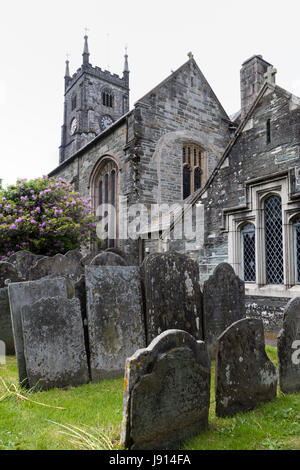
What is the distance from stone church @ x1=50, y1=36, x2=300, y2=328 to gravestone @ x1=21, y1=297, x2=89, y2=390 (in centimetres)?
469

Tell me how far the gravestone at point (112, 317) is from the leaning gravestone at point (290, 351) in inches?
77.7

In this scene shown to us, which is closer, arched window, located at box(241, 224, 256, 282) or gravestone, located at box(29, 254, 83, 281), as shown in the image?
gravestone, located at box(29, 254, 83, 281)

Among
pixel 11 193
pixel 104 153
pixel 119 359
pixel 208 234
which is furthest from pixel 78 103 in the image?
pixel 119 359

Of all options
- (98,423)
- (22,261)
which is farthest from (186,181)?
(98,423)

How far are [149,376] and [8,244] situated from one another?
10643 millimetres

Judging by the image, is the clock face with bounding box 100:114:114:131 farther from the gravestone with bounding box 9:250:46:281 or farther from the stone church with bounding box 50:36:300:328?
the gravestone with bounding box 9:250:46:281

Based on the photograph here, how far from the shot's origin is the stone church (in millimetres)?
7371

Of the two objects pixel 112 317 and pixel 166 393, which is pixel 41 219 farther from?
pixel 166 393

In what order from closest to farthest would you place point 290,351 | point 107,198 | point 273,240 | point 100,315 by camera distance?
point 290,351, point 100,315, point 273,240, point 107,198

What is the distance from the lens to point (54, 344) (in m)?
4.21

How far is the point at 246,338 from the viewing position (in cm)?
347

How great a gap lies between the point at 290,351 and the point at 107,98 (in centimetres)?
4088

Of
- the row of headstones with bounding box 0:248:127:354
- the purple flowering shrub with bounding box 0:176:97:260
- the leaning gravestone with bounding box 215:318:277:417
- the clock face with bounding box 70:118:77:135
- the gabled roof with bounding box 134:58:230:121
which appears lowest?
the leaning gravestone with bounding box 215:318:277:417

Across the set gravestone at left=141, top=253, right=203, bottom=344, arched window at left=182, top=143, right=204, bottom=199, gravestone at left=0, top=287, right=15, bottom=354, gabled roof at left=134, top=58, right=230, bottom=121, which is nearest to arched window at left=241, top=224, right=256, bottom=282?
gravestone at left=141, top=253, right=203, bottom=344
